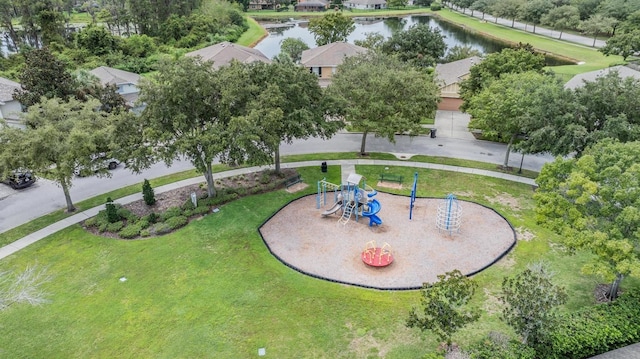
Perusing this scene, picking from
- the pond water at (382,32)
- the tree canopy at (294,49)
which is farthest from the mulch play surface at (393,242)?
the pond water at (382,32)

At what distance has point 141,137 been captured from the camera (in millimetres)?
25328

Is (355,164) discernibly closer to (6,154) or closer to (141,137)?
(141,137)

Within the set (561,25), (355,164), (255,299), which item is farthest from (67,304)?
(561,25)

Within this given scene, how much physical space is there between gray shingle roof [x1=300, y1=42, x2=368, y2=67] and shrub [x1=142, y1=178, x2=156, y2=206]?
32140mm

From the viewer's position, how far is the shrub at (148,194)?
89.5 feet

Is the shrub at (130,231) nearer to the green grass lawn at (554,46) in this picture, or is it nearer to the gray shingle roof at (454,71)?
the gray shingle roof at (454,71)

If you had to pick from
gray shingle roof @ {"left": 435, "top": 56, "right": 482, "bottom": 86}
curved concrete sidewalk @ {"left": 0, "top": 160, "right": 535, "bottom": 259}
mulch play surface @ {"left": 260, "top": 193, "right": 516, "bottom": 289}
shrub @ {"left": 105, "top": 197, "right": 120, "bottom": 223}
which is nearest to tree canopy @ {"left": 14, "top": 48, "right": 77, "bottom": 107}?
curved concrete sidewalk @ {"left": 0, "top": 160, "right": 535, "bottom": 259}

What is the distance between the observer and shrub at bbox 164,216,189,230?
25.0 meters

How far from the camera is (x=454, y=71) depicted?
47219mm

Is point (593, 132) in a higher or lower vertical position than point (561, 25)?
lower

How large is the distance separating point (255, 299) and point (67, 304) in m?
8.45

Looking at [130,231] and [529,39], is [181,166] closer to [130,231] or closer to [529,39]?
[130,231]

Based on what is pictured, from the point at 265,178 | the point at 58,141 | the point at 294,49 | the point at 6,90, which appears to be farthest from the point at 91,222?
the point at 294,49

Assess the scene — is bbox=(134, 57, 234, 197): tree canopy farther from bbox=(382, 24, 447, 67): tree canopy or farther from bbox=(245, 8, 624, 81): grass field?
bbox=(245, 8, 624, 81): grass field
